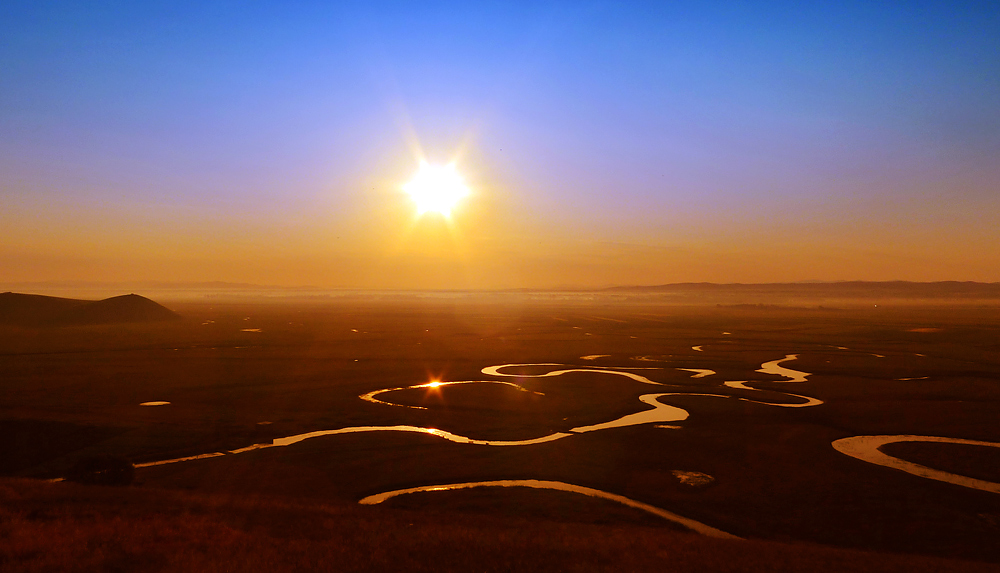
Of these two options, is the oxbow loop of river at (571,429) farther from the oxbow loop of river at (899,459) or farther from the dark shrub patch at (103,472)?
the oxbow loop of river at (899,459)

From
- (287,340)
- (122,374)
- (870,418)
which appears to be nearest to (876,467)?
(870,418)

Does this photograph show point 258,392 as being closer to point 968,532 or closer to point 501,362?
point 501,362

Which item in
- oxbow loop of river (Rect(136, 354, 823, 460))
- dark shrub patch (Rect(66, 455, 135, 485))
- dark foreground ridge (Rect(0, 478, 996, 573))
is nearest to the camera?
dark foreground ridge (Rect(0, 478, 996, 573))

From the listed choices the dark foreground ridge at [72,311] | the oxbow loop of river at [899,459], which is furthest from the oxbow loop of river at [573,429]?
the dark foreground ridge at [72,311]

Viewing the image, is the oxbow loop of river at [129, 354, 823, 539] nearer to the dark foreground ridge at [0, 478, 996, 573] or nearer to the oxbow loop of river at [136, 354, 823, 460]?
the oxbow loop of river at [136, 354, 823, 460]

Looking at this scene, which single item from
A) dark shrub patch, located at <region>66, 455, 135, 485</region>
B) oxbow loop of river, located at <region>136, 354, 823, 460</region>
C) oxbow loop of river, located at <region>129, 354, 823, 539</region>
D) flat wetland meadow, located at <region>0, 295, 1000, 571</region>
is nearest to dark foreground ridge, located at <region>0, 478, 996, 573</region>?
flat wetland meadow, located at <region>0, 295, 1000, 571</region>
